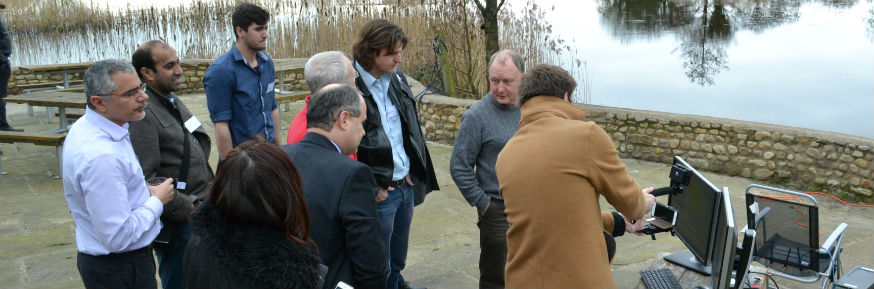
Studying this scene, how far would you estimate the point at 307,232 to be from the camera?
6.36 ft

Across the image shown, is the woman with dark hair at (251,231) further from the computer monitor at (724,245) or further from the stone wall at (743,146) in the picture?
the stone wall at (743,146)

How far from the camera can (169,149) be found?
3.03m

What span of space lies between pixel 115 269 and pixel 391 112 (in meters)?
1.36

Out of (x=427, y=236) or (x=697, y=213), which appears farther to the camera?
(x=427, y=236)

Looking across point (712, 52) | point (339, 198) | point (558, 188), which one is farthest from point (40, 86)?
point (712, 52)

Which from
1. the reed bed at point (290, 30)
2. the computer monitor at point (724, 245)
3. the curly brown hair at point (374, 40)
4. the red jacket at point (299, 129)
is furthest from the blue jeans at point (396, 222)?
the reed bed at point (290, 30)

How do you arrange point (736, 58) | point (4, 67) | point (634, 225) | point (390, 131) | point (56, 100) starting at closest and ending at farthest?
point (634, 225), point (390, 131), point (56, 100), point (4, 67), point (736, 58)

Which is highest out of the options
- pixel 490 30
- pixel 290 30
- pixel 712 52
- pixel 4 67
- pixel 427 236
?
pixel 290 30

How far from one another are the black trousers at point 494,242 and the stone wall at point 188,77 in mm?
6993

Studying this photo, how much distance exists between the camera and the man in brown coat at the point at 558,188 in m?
2.41

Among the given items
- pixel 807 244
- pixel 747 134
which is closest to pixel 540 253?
pixel 807 244

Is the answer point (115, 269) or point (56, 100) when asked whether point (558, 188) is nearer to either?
point (115, 269)

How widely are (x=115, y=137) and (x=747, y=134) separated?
5.71m

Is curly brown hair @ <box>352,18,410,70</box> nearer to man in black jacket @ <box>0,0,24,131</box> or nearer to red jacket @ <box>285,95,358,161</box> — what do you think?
red jacket @ <box>285,95,358,161</box>
